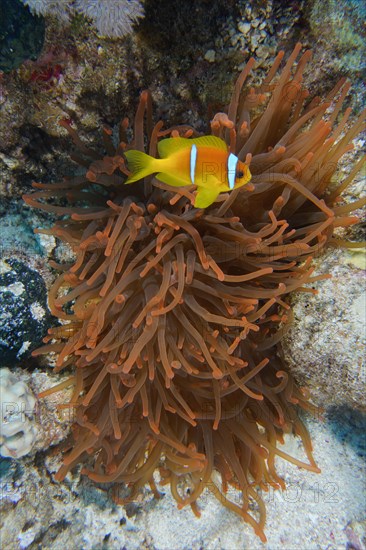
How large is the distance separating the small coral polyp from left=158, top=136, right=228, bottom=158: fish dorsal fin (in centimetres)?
20

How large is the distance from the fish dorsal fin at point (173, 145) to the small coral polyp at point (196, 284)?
8.5 inches

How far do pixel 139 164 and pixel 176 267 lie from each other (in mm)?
568

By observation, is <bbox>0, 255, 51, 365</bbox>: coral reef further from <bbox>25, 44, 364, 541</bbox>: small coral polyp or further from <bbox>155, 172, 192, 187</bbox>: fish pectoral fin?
<bbox>155, 172, 192, 187</bbox>: fish pectoral fin

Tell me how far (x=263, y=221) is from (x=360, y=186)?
697 mm

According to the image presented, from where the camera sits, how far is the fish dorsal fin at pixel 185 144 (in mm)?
1714

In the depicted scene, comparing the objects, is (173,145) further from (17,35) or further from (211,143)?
(17,35)

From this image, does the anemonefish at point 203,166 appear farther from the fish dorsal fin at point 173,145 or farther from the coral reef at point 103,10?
the coral reef at point 103,10

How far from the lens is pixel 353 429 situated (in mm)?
2918

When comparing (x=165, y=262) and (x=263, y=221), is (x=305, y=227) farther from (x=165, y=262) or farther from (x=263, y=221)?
(x=165, y=262)

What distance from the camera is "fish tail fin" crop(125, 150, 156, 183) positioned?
1765 millimetres

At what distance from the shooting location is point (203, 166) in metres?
1.68

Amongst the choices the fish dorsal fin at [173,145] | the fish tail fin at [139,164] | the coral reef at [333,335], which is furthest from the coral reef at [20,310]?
the coral reef at [333,335]

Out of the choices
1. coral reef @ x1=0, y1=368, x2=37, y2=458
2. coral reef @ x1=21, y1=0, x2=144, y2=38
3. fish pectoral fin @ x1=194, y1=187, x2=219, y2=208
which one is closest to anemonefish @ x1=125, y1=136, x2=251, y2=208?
fish pectoral fin @ x1=194, y1=187, x2=219, y2=208

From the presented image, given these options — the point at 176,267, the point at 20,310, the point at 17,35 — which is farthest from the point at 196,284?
the point at 17,35
